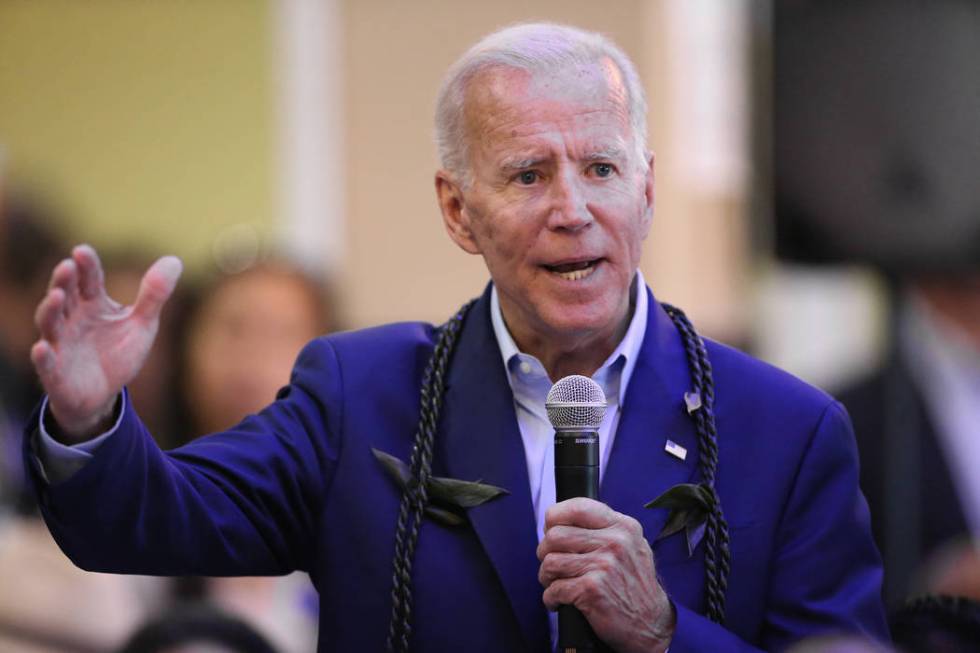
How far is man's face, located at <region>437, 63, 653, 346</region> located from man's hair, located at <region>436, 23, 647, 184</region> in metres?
0.02

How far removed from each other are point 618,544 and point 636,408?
1.61ft

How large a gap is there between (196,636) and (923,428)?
2.53 metres

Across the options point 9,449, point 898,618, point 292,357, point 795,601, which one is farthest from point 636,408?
point 9,449

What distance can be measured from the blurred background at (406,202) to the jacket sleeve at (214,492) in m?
1.99

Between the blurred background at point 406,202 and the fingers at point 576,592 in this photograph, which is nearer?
the fingers at point 576,592

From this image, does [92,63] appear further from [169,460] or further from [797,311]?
[169,460]

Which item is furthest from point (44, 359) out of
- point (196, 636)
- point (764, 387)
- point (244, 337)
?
point (244, 337)

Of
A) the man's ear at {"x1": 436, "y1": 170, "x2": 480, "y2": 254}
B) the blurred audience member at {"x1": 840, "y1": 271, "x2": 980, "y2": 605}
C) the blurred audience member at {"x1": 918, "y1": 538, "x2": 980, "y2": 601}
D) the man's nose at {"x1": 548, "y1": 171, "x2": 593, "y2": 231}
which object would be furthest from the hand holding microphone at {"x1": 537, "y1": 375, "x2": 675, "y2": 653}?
the blurred audience member at {"x1": 840, "y1": 271, "x2": 980, "y2": 605}

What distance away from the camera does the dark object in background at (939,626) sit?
3119 millimetres

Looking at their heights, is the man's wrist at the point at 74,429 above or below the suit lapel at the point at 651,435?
above

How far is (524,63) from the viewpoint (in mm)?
3141

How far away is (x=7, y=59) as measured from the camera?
408 inches

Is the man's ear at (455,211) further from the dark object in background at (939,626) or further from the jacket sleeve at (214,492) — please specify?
the dark object in background at (939,626)

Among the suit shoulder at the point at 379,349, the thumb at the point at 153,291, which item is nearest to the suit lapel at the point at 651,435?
the suit shoulder at the point at 379,349
